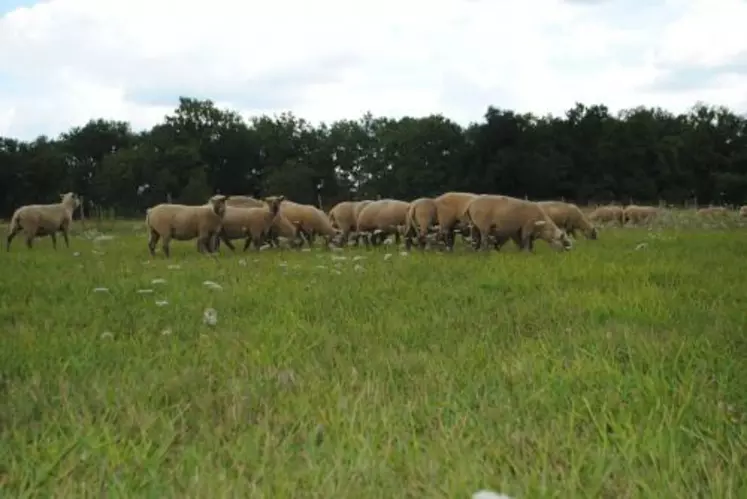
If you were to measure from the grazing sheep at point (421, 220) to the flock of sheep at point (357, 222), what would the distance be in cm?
2

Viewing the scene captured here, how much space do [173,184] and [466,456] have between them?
2970 inches

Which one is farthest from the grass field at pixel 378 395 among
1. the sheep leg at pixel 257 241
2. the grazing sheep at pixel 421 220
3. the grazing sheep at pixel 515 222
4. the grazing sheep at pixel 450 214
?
the sheep leg at pixel 257 241

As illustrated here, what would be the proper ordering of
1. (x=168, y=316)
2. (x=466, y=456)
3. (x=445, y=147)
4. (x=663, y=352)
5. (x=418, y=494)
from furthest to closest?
(x=445, y=147) → (x=168, y=316) → (x=663, y=352) → (x=466, y=456) → (x=418, y=494)

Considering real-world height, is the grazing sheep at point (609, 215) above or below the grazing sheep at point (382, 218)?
below

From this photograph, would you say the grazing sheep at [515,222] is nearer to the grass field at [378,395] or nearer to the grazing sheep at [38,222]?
the grass field at [378,395]

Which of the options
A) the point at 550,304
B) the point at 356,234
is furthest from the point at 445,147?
the point at 550,304

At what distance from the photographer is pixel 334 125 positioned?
103 m

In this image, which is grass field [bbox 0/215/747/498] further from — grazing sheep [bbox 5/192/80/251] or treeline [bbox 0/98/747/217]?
treeline [bbox 0/98/747/217]

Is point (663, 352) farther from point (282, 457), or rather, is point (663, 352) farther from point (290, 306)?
point (290, 306)

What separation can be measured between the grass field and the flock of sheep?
28.6 ft

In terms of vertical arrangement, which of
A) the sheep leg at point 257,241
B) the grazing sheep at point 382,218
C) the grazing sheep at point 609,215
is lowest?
the grazing sheep at point 609,215

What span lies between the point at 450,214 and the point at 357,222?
3766mm

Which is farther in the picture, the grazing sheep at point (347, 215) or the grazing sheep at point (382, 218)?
the grazing sheep at point (347, 215)

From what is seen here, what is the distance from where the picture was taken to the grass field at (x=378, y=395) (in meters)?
2.60
